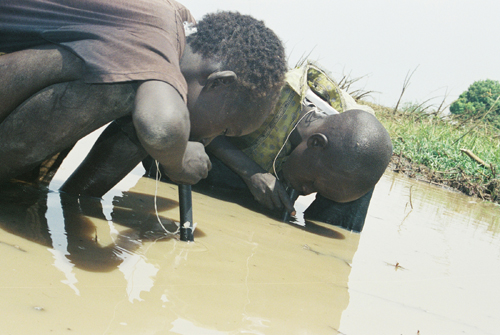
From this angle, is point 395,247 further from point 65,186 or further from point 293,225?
point 65,186

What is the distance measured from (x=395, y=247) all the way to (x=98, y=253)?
1.57m

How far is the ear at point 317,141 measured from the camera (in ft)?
9.01

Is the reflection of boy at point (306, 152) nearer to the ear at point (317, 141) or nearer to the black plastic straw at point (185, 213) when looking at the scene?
the ear at point (317, 141)

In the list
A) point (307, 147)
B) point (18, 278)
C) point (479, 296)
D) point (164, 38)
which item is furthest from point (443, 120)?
point (18, 278)

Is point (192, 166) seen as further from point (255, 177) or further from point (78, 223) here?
point (255, 177)

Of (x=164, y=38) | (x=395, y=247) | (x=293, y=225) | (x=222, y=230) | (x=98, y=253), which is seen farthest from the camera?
(x=293, y=225)

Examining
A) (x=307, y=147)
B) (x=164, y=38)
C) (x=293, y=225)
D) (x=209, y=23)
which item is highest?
(x=209, y=23)

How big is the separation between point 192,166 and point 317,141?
1330mm

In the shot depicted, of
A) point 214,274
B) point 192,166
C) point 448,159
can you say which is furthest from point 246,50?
point 448,159

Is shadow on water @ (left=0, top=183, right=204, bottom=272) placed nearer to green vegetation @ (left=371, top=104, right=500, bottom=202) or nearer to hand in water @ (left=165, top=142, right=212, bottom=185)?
hand in water @ (left=165, top=142, right=212, bottom=185)

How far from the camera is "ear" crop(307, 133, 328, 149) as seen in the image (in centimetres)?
275

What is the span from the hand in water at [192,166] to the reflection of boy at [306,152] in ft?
3.67

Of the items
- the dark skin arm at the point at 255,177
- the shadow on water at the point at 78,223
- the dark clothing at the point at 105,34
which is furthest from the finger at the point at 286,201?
the dark clothing at the point at 105,34

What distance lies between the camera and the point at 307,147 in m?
2.84
